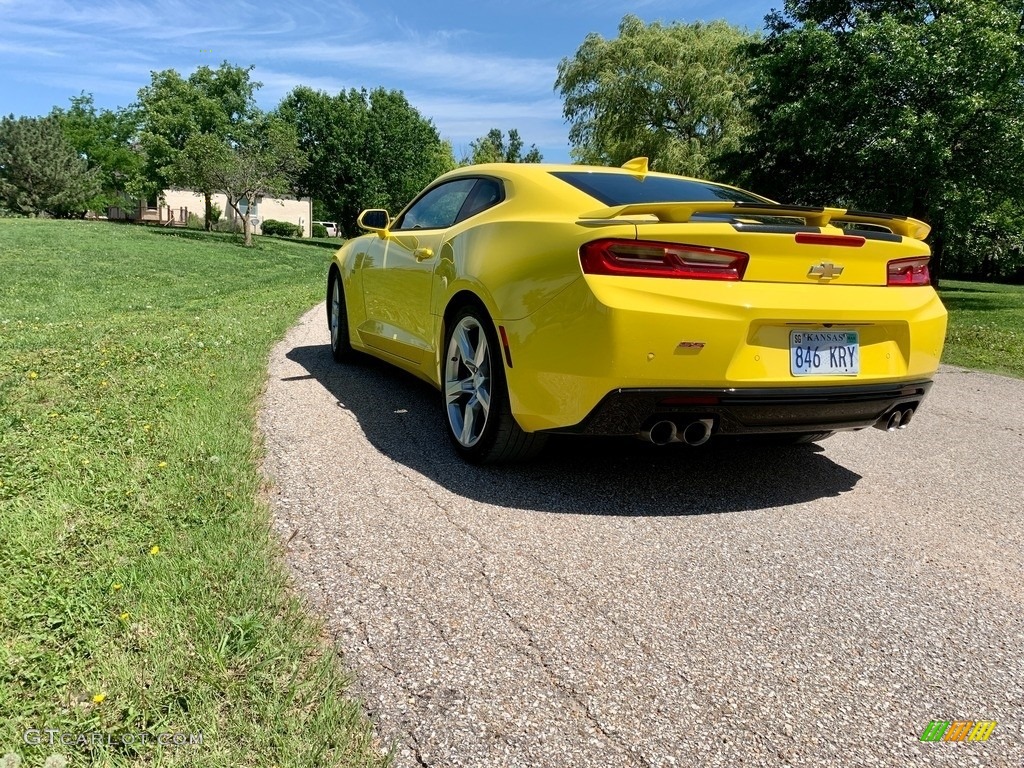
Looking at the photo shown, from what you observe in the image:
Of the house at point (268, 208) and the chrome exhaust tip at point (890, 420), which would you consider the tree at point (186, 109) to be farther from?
the chrome exhaust tip at point (890, 420)

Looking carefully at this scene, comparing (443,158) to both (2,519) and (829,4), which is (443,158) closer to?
(829,4)

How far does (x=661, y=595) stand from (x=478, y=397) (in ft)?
4.87

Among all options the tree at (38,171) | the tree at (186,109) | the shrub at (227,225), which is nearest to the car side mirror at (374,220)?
the tree at (186,109)

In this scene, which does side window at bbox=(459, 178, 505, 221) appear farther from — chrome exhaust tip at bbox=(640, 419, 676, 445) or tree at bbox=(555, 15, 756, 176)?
tree at bbox=(555, 15, 756, 176)

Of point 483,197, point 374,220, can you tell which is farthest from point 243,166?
point 483,197

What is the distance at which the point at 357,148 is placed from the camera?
4312 cm

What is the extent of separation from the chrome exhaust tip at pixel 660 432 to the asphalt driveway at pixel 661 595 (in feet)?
1.20

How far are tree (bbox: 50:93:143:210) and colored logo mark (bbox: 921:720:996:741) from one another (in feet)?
249

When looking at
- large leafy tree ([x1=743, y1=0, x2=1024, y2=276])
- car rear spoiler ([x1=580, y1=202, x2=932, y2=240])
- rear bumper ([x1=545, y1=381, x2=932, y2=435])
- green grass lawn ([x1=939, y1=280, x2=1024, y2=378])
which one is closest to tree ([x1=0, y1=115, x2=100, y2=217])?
large leafy tree ([x1=743, y1=0, x2=1024, y2=276])

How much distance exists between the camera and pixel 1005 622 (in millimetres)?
2346

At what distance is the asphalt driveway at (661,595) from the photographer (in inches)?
69.2

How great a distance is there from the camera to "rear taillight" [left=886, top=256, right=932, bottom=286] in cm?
322

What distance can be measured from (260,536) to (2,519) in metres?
0.94

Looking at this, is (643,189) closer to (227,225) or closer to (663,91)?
(663,91)
